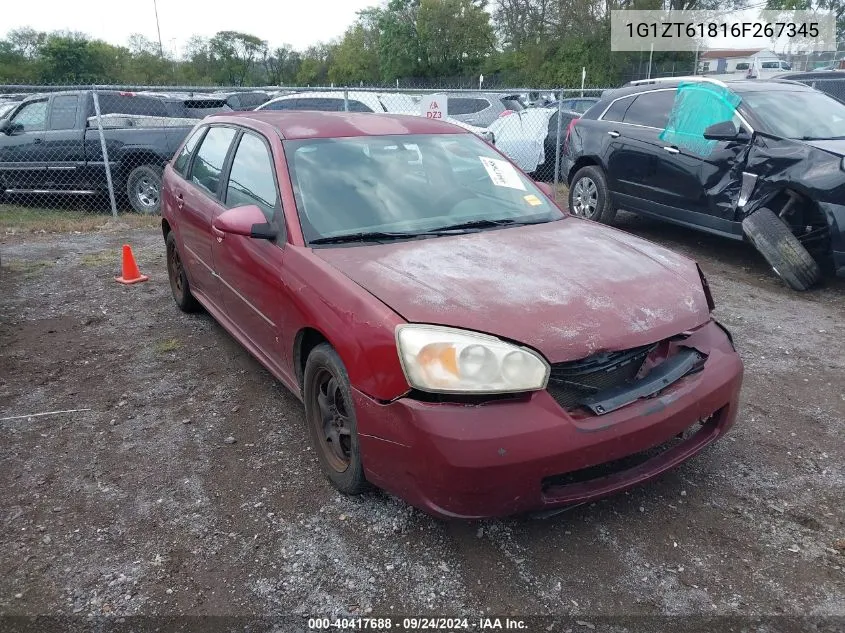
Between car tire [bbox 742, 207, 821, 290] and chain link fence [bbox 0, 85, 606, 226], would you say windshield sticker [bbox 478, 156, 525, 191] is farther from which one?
chain link fence [bbox 0, 85, 606, 226]

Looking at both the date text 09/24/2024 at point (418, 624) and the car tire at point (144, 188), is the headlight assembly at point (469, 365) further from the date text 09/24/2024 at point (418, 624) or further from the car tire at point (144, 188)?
the car tire at point (144, 188)

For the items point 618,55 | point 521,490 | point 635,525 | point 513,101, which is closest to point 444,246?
point 521,490

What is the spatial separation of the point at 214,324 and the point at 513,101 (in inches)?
468

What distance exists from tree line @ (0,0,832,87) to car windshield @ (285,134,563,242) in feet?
137

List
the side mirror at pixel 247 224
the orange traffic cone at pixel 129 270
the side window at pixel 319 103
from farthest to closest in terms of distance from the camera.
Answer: the side window at pixel 319 103 → the orange traffic cone at pixel 129 270 → the side mirror at pixel 247 224

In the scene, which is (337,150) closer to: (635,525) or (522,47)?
(635,525)

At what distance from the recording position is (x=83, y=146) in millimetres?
9391

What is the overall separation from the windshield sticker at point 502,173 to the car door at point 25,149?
26.9 ft

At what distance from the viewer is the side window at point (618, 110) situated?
784cm

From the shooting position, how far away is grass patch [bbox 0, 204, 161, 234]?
9.04 metres

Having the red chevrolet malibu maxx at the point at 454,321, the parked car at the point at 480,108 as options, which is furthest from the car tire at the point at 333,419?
the parked car at the point at 480,108

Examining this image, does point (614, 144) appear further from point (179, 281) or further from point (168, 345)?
point (168, 345)

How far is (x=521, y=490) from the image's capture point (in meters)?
2.36

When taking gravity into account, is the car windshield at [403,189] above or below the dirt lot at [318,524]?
above
